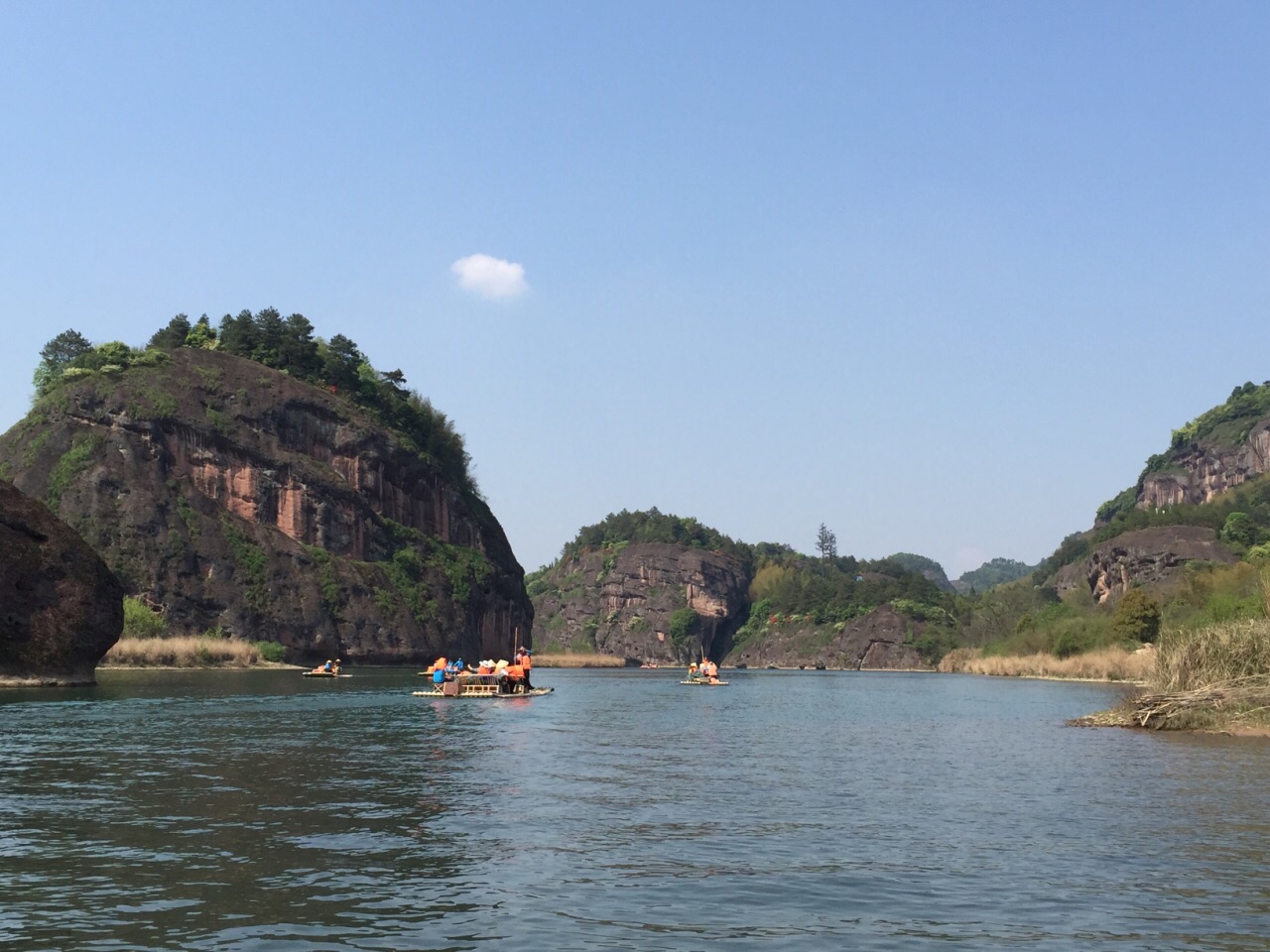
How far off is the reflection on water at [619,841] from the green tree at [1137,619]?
91710 mm

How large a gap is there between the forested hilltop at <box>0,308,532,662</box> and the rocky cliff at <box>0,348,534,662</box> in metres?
0.20

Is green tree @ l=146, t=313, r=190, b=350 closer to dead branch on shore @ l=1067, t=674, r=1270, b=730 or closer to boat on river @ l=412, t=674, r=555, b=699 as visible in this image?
boat on river @ l=412, t=674, r=555, b=699

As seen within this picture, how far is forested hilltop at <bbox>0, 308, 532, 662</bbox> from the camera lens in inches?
5782

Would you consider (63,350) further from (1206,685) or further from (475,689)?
(1206,685)

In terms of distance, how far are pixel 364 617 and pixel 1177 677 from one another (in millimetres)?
123315

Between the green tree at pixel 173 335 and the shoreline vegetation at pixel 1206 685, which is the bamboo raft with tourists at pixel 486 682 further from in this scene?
the green tree at pixel 173 335

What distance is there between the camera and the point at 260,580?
153 m

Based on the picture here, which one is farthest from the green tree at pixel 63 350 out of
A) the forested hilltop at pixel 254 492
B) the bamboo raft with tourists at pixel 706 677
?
the bamboo raft with tourists at pixel 706 677

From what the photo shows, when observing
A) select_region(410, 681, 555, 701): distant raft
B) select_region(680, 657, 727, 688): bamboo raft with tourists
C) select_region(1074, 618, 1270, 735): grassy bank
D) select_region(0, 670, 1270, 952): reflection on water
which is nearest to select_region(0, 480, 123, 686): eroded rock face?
select_region(410, 681, 555, 701): distant raft

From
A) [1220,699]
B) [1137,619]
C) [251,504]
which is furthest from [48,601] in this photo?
[1137,619]

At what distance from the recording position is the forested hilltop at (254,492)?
147m

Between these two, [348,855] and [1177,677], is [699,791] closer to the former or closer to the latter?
[348,855]

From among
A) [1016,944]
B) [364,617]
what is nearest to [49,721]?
[1016,944]

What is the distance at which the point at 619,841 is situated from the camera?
24.5m
